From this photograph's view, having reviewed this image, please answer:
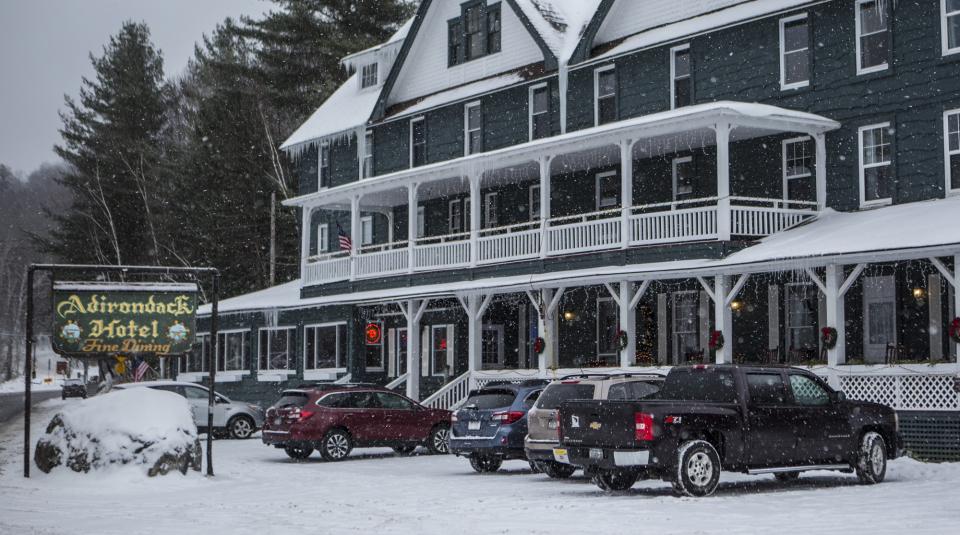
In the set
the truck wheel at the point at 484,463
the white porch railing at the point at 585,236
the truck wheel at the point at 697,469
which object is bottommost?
the truck wheel at the point at 484,463

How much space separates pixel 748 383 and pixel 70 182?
5854 cm

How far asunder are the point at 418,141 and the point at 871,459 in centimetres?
2482

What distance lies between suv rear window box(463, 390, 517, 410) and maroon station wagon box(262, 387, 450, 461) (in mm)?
3941

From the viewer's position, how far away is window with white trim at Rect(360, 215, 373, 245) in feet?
143

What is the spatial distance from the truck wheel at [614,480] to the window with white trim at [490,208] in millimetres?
20142

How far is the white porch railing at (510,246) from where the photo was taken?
106ft

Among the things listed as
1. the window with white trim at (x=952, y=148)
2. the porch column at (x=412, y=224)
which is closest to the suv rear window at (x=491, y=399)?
the window with white trim at (x=952, y=148)

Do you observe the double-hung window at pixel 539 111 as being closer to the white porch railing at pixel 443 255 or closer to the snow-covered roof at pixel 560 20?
the snow-covered roof at pixel 560 20

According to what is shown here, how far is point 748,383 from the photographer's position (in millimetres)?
18000

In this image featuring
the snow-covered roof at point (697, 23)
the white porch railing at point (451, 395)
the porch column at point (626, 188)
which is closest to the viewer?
the porch column at point (626, 188)

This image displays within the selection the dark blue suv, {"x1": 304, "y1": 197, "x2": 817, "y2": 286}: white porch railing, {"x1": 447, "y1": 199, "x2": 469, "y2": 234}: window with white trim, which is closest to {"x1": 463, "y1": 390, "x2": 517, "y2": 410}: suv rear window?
the dark blue suv

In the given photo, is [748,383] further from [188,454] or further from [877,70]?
[877,70]

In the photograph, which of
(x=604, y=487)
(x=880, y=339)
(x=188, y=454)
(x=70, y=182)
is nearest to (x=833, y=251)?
(x=880, y=339)

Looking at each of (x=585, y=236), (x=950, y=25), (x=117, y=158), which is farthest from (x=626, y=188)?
(x=117, y=158)
